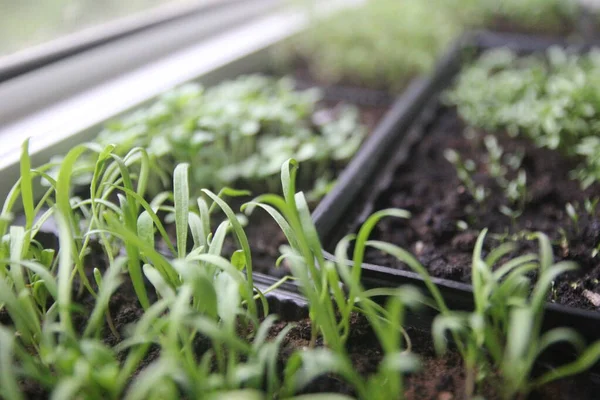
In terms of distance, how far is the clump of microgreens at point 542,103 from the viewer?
4.31 feet

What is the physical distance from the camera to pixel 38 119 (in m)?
1.41

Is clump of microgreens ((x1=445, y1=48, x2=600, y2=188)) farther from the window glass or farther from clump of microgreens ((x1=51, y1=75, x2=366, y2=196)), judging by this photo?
the window glass

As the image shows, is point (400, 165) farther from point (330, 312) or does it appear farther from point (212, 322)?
point (212, 322)

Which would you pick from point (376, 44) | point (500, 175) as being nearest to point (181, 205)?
point (500, 175)

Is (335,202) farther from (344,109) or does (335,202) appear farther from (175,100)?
(344,109)

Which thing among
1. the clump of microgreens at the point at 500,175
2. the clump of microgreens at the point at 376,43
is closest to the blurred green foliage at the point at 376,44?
the clump of microgreens at the point at 376,43

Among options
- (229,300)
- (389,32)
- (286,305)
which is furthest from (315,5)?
(229,300)

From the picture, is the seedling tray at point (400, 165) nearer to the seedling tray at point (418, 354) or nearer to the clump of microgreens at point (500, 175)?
the seedling tray at point (418, 354)

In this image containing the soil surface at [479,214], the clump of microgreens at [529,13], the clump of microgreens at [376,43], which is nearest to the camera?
the soil surface at [479,214]

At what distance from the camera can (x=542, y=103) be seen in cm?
146

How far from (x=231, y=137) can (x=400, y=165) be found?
0.50 meters

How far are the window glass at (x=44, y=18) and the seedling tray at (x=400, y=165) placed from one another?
0.93 metres

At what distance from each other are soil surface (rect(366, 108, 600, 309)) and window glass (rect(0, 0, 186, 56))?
1050 millimetres

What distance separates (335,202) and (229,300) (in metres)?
0.59
